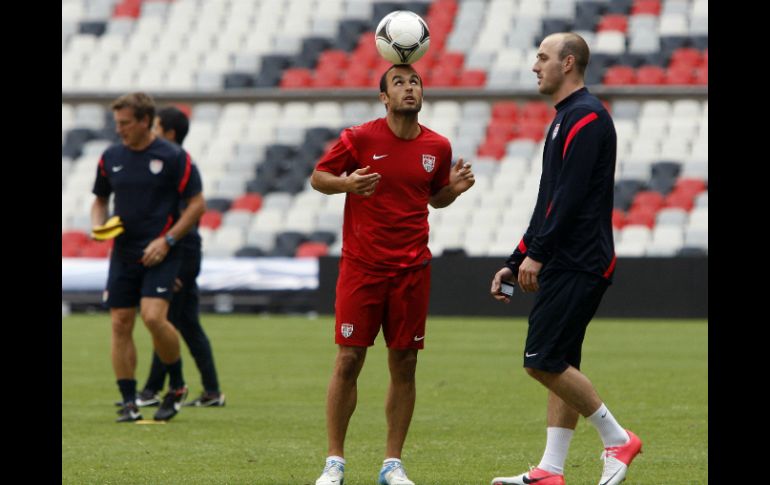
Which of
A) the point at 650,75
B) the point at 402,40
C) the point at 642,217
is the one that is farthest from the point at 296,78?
the point at 402,40

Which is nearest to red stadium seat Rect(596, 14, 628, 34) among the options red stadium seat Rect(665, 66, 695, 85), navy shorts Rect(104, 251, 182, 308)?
red stadium seat Rect(665, 66, 695, 85)

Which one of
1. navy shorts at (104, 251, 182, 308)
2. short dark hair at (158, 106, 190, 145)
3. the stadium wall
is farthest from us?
the stadium wall

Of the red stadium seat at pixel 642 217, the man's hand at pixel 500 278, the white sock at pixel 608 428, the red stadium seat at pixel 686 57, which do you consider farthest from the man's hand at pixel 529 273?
the red stadium seat at pixel 686 57

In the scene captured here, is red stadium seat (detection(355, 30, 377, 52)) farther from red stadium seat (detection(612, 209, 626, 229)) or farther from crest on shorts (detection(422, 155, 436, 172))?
crest on shorts (detection(422, 155, 436, 172))

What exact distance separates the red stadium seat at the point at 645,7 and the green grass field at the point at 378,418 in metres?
14.1

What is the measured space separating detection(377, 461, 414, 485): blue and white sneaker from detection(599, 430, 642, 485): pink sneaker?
3.20 ft

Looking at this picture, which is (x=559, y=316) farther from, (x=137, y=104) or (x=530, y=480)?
(x=137, y=104)

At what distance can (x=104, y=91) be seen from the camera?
33375mm

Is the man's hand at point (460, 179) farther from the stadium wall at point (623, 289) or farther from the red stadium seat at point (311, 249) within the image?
the red stadium seat at point (311, 249)

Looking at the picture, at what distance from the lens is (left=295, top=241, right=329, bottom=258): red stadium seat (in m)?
28.2
